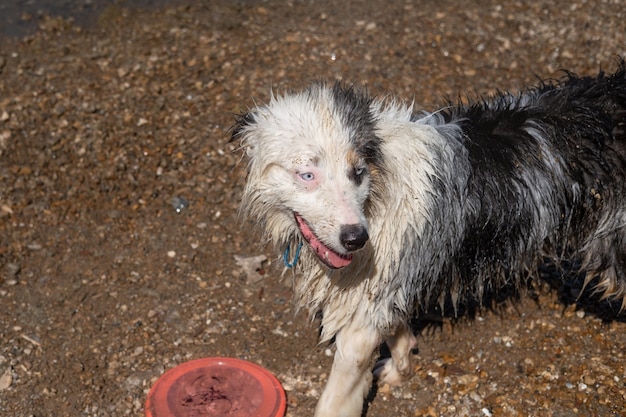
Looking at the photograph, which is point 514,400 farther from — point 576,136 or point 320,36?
point 320,36

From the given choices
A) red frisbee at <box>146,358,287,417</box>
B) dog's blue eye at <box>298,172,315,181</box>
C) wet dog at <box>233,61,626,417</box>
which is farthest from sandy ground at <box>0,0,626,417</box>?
dog's blue eye at <box>298,172,315,181</box>

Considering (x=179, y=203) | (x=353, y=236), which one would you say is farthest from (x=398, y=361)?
(x=179, y=203)

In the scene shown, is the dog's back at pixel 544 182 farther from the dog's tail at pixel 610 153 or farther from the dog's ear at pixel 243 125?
the dog's ear at pixel 243 125

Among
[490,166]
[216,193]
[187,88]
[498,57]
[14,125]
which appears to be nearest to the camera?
[490,166]

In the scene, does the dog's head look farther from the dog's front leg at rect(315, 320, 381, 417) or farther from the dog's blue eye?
the dog's front leg at rect(315, 320, 381, 417)

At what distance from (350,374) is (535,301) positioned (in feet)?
5.32

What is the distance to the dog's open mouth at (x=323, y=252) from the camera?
3555mm

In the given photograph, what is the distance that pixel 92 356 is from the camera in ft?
15.5

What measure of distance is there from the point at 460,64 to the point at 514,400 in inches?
147

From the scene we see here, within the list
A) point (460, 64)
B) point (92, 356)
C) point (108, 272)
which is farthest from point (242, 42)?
point (92, 356)

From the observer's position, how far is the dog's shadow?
496cm

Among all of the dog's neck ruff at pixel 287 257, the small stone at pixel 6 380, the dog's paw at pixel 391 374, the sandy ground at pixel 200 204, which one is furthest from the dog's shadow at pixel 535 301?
the small stone at pixel 6 380

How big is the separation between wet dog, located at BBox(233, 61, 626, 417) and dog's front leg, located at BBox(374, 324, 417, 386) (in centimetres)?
37

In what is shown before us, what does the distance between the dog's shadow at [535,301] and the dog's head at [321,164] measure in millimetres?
1485
